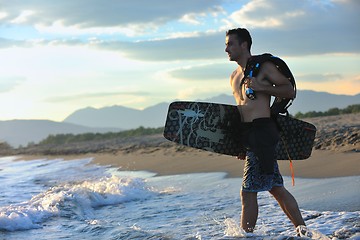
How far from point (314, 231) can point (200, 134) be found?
151 centimetres

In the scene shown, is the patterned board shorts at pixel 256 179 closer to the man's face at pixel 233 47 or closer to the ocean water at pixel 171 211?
the ocean water at pixel 171 211

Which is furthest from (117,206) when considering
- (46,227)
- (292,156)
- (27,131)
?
(27,131)

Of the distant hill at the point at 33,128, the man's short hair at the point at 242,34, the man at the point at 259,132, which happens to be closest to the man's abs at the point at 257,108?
the man at the point at 259,132

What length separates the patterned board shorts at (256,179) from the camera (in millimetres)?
4785

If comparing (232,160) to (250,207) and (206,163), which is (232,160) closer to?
(206,163)

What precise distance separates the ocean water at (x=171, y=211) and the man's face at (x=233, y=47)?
5.33ft

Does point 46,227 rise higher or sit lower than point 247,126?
lower

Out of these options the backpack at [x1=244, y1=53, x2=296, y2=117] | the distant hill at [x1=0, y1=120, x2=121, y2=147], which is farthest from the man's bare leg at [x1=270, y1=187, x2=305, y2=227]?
the distant hill at [x1=0, y1=120, x2=121, y2=147]

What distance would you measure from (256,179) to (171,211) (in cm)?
245

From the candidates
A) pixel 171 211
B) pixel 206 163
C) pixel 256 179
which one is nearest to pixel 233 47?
pixel 256 179

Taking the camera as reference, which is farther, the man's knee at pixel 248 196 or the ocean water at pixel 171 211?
the ocean water at pixel 171 211

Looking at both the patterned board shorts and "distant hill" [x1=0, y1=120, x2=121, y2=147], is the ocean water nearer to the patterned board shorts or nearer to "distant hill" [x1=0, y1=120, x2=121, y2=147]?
the patterned board shorts

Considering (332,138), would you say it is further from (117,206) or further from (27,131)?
(27,131)

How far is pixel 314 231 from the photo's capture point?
4691 mm
